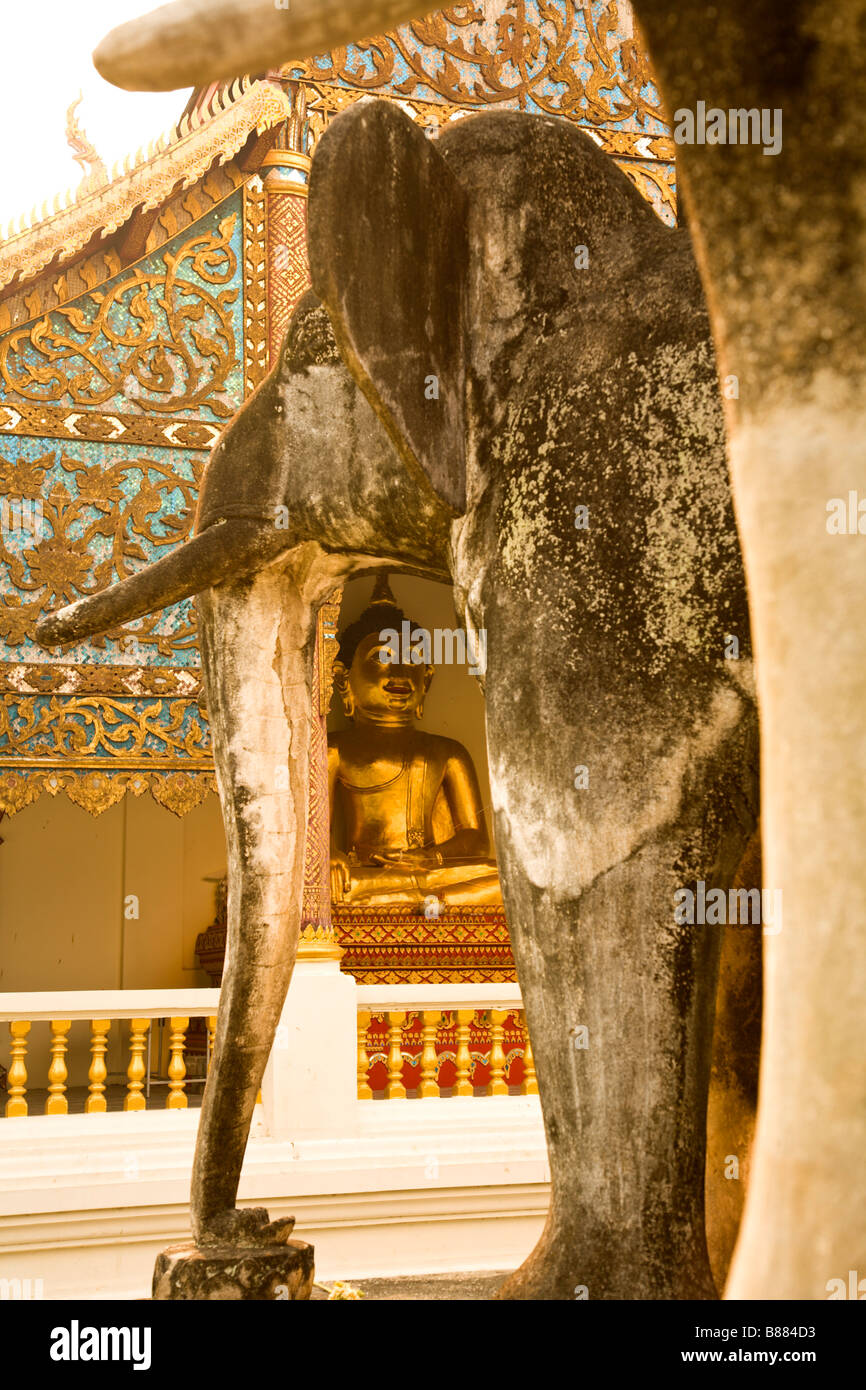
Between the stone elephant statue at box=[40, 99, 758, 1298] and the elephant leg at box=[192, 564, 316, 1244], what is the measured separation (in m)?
0.14

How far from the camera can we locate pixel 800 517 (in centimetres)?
51

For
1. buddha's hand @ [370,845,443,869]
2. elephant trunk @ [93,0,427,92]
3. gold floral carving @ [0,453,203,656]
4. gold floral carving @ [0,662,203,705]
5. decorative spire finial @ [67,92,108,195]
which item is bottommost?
buddha's hand @ [370,845,443,869]

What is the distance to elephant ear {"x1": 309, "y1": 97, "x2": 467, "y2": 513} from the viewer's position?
2.83 feet

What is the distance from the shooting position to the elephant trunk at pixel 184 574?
1129 mm

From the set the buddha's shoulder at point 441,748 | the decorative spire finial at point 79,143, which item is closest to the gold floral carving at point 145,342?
the decorative spire finial at point 79,143

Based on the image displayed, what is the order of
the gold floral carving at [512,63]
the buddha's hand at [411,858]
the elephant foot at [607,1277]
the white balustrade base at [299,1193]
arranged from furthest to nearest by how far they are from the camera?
the buddha's hand at [411,858] < the gold floral carving at [512,63] < the white balustrade base at [299,1193] < the elephant foot at [607,1277]

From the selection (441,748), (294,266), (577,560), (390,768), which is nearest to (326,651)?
(294,266)

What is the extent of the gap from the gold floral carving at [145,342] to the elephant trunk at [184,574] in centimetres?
300

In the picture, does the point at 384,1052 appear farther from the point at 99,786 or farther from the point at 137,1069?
the point at 99,786

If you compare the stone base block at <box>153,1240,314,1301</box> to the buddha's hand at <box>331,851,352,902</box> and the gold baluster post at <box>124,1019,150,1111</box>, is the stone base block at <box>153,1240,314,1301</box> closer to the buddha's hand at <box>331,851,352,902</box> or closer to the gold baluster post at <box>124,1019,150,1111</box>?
the gold baluster post at <box>124,1019,150,1111</box>

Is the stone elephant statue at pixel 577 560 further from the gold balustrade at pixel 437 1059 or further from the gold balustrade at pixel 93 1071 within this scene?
the gold balustrade at pixel 437 1059

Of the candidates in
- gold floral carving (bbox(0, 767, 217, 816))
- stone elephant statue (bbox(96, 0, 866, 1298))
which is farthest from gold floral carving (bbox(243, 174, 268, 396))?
stone elephant statue (bbox(96, 0, 866, 1298))

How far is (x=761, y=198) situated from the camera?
0.53 m

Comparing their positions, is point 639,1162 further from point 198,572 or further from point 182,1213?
point 182,1213
